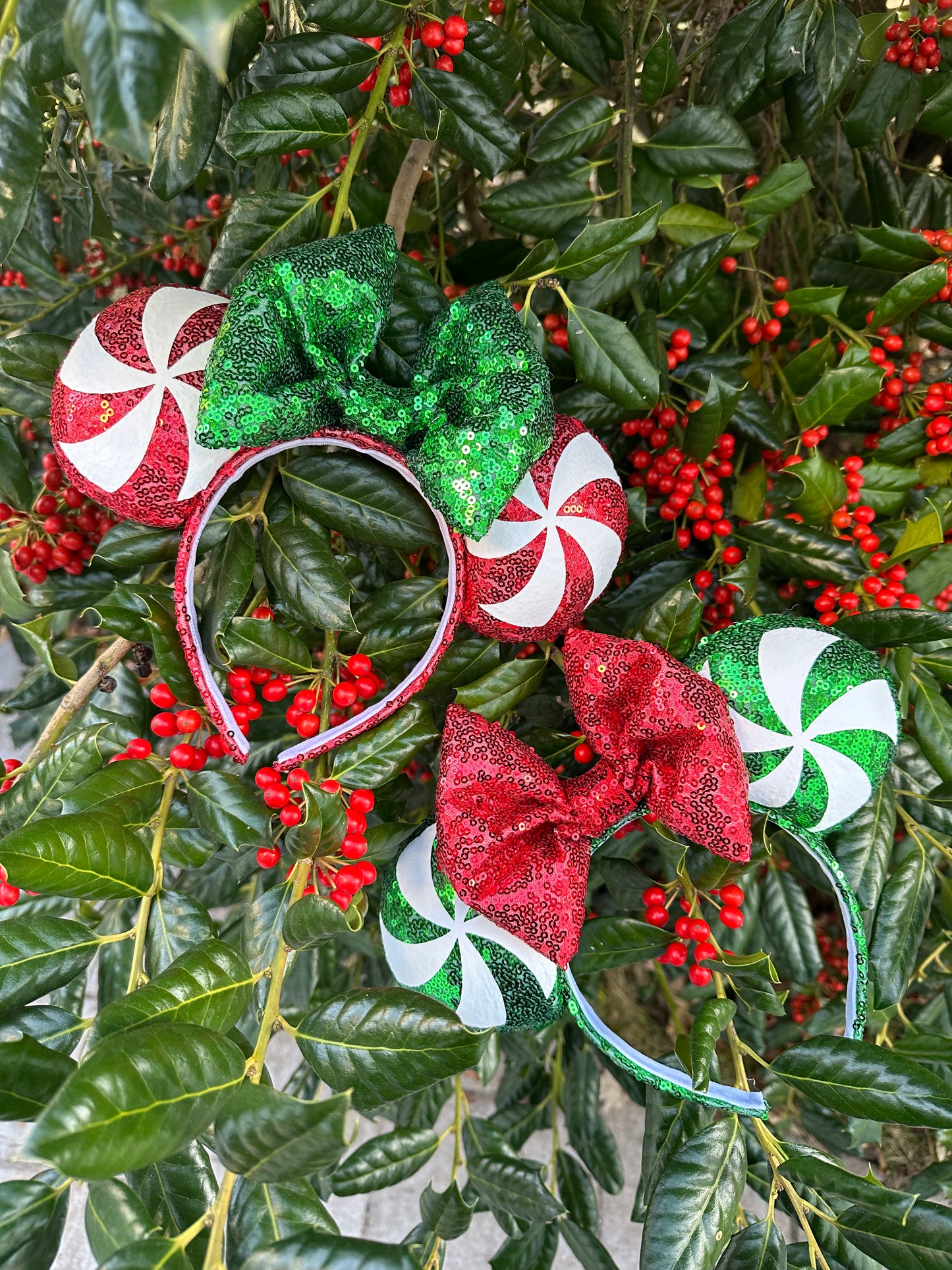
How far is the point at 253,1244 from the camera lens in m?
0.40

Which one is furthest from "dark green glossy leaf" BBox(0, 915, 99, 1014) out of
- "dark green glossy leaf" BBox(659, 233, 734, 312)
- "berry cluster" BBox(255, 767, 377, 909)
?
"dark green glossy leaf" BBox(659, 233, 734, 312)

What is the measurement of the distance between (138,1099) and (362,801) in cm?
20

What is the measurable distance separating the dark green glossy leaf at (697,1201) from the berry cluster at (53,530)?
59 cm

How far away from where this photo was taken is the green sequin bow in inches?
16.8

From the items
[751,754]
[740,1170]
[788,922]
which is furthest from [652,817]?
[788,922]

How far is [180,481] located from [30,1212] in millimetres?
377

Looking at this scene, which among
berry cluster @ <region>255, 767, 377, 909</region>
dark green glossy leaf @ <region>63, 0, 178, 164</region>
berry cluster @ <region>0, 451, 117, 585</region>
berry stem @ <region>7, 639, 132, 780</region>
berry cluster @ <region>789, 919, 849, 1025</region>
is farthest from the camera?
berry cluster @ <region>789, 919, 849, 1025</region>

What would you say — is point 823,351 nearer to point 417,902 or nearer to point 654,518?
point 654,518

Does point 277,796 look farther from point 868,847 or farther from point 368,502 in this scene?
point 868,847

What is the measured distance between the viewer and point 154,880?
0.47 metres

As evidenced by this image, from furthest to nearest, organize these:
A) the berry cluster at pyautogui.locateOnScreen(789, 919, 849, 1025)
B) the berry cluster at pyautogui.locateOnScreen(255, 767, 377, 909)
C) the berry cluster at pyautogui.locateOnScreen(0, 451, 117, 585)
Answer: the berry cluster at pyautogui.locateOnScreen(789, 919, 849, 1025) → the berry cluster at pyautogui.locateOnScreen(0, 451, 117, 585) → the berry cluster at pyautogui.locateOnScreen(255, 767, 377, 909)

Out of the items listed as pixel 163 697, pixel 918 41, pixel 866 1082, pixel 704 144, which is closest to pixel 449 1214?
pixel 866 1082

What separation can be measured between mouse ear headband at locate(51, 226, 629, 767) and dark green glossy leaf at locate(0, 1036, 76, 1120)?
0.17m

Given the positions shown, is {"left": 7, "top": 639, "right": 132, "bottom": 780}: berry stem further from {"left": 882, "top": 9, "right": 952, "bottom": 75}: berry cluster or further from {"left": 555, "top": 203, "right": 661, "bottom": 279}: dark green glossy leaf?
{"left": 882, "top": 9, "right": 952, "bottom": 75}: berry cluster
